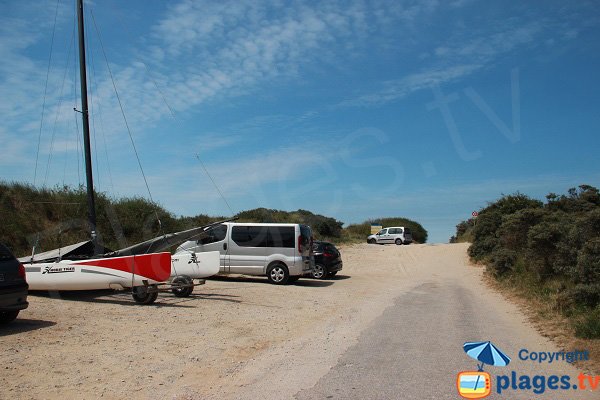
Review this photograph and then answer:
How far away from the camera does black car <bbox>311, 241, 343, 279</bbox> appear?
69.8 feet

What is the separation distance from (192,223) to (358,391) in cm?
2471

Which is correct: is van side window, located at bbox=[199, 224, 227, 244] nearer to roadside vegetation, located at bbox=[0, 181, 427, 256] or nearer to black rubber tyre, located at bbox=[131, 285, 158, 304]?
roadside vegetation, located at bbox=[0, 181, 427, 256]

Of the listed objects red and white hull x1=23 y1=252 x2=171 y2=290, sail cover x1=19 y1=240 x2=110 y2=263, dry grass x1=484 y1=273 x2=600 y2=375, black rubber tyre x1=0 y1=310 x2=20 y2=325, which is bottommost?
dry grass x1=484 y1=273 x2=600 y2=375

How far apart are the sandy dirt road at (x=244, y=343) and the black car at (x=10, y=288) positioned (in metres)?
0.31

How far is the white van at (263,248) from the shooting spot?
18125 millimetres

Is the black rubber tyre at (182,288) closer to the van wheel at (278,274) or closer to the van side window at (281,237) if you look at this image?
the van wheel at (278,274)

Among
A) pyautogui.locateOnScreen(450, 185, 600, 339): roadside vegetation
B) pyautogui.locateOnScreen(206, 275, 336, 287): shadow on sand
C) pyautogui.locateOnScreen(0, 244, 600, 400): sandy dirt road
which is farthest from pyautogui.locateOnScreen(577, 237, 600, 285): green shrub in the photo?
pyautogui.locateOnScreen(206, 275, 336, 287): shadow on sand

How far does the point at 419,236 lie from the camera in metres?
73.1

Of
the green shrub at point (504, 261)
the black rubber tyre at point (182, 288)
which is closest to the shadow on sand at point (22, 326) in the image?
the black rubber tyre at point (182, 288)

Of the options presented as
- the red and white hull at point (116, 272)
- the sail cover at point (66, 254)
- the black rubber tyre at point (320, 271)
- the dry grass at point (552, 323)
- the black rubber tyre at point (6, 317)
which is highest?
the sail cover at point (66, 254)

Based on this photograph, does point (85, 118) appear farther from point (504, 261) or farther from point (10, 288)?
point (504, 261)

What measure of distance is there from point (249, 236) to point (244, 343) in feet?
32.9

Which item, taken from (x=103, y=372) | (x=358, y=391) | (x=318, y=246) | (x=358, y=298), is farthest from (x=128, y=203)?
(x=358, y=391)

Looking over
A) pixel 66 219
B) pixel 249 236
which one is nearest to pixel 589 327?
pixel 249 236
